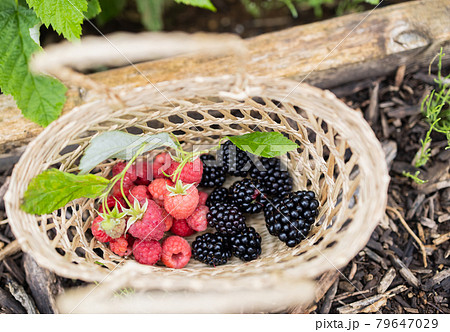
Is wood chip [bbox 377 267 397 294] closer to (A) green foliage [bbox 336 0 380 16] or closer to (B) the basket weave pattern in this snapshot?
(B) the basket weave pattern

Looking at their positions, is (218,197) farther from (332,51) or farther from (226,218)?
(332,51)

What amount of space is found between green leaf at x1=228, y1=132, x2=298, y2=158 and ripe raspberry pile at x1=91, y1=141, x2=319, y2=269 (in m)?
0.17

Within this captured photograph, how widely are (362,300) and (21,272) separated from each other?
4.26 ft

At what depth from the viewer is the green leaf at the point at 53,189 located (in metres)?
1.08

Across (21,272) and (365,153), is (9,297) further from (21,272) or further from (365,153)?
(365,153)

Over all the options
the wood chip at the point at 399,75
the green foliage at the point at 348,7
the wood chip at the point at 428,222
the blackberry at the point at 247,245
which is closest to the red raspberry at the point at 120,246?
the blackberry at the point at 247,245

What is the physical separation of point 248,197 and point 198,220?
0.64 ft

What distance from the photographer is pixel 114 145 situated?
1246mm

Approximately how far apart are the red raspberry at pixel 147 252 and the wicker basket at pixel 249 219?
76 mm

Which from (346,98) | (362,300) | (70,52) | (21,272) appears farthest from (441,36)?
(21,272)

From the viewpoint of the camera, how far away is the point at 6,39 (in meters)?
1.41

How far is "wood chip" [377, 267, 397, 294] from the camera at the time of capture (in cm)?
153

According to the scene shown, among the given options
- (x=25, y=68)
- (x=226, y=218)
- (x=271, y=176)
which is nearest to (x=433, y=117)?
(x=271, y=176)

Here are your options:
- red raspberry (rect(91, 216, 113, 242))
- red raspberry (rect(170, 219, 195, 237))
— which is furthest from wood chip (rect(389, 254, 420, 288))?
red raspberry (rect(91, 216, 113, 242))
